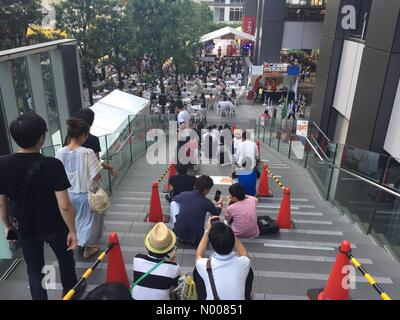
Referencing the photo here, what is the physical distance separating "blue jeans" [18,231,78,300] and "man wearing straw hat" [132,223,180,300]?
2.35 ft

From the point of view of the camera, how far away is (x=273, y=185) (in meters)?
8.20

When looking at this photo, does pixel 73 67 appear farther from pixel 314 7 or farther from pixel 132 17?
pixel 314 7

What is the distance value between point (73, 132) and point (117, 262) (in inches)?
54.3

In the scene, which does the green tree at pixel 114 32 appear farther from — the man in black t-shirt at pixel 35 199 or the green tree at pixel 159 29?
the man in black t-shirt at pixel 35 199

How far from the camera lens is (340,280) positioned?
331 centimetres

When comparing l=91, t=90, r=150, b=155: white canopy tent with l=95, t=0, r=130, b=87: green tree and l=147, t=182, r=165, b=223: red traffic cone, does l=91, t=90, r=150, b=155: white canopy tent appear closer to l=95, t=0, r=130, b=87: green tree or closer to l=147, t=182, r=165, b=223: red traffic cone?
l=95, t=0, r=130, b=87: green tree

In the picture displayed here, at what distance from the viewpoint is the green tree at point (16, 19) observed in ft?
45.7

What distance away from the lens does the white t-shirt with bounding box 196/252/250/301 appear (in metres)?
2.61

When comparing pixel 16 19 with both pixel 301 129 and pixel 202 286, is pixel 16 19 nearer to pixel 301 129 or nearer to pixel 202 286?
pixel 301 129

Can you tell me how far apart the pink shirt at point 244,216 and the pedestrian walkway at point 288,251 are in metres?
0.22

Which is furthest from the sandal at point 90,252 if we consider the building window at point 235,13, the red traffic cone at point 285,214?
the building window at point 235,13

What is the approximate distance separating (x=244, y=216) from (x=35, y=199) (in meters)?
2.69

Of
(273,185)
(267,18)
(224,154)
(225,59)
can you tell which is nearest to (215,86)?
(267,18)
